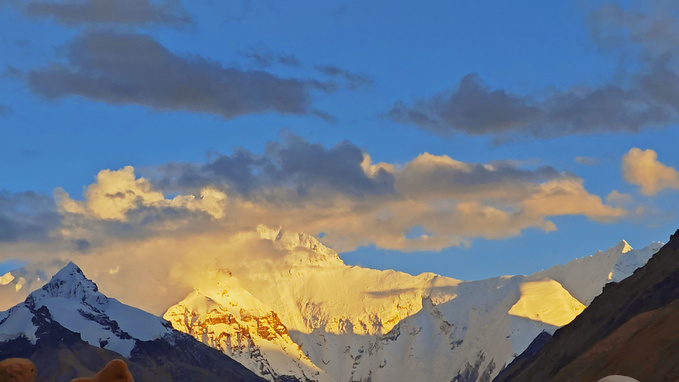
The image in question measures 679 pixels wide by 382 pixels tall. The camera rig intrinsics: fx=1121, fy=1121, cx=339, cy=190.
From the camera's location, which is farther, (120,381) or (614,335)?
(614,335)

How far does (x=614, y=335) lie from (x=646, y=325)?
10.3 metres

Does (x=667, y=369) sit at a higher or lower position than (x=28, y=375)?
higher

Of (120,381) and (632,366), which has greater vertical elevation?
(632,366)

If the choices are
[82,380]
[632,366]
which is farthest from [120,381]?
[632,366]

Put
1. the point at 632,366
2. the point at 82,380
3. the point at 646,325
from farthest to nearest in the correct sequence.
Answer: the point at 646,325 → the point at 632,366 → the point at 82,380

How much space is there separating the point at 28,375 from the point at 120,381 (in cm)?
518

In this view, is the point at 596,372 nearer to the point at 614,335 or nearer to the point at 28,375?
the point at 614,335

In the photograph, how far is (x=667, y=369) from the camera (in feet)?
500

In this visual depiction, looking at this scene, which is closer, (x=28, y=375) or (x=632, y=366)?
(x=28, y=375)

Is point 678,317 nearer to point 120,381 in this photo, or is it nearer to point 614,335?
point 614,335

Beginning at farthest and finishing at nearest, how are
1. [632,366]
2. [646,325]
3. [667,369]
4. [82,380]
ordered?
[646,325] < [632,366] < [667,369] < [82,380]

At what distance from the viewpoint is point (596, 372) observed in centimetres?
18175

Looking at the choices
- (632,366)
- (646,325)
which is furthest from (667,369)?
(646,325)

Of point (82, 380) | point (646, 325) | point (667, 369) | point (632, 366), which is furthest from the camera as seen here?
point (646, 325)
